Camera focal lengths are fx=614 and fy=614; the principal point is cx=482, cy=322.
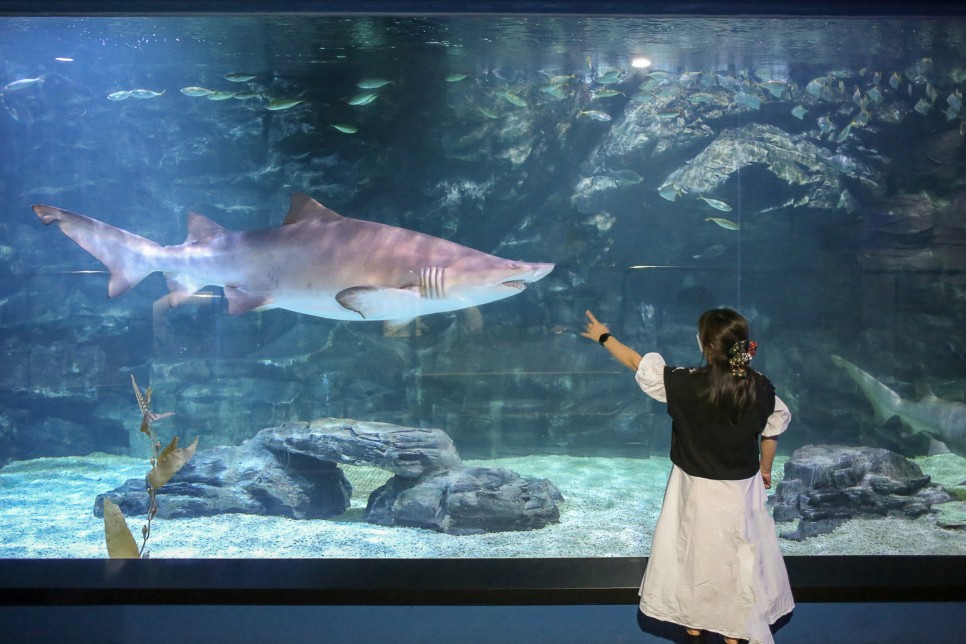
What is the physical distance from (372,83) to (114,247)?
11.4 ft

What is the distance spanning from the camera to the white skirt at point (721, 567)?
7.13 ft

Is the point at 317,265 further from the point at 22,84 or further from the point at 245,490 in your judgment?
the point at 22,84

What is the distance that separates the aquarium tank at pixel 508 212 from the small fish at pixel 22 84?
0.03 m

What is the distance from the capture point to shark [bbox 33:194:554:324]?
3760 millimetres

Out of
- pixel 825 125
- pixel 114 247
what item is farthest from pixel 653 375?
pixel 825 125

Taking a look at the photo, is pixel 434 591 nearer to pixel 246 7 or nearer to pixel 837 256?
pixel 246 7

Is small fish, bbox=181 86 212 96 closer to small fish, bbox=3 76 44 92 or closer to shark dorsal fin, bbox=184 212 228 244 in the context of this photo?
small fish, bbox=3 76 44 92

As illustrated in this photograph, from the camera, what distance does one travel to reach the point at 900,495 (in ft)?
15.3

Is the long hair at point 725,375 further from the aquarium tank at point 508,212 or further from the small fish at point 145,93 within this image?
the small fish at point 145,93

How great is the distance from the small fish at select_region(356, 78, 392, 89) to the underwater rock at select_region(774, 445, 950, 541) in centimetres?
535

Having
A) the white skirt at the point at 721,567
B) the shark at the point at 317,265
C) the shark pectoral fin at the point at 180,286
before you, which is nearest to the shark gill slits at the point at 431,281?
the shark at the point at 317,265

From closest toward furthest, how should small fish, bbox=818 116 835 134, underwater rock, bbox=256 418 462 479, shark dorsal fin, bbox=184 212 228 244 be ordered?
shark dorsal fin, bbox=184 212 228 244
underwater rock, bbox=256 418 462 479
small fish, bbox=818 116 835 134

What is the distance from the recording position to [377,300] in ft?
12.7

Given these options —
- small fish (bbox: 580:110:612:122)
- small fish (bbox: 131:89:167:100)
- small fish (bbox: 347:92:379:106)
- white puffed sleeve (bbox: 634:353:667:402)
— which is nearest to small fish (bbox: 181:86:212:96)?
small fish (bbox: 131:89:167:100)
